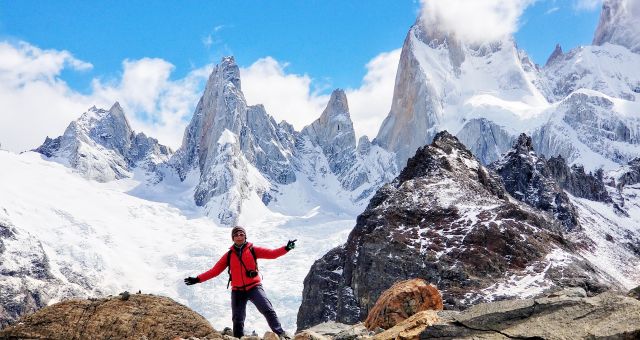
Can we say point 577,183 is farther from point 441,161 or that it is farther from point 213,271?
point 213,271

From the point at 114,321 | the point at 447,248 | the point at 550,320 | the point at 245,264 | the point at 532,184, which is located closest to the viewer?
the point at 550,320

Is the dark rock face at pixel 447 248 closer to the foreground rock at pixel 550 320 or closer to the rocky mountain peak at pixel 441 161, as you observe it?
the rocky mountain peak at pixel 441 161

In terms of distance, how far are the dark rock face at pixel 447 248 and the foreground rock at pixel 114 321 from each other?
118 feet

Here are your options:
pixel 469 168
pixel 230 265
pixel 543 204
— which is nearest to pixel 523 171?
pixel 543 204

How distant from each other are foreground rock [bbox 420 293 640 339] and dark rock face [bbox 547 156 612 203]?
132 m

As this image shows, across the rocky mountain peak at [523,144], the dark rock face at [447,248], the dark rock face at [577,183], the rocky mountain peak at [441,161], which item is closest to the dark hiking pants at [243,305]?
the dark rock face at [447,248]

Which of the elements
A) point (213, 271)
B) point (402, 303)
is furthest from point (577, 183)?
point (213, 271)

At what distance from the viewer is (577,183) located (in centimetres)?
14300

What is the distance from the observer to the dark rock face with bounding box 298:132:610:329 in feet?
179

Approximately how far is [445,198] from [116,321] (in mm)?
55934

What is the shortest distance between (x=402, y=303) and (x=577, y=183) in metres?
134

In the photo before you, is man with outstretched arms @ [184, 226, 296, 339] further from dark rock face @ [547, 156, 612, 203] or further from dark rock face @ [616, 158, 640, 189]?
dark rock face @ [616, 158, 640, 189]

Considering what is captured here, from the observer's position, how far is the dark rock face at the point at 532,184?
334 feet

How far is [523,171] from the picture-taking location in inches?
4437
